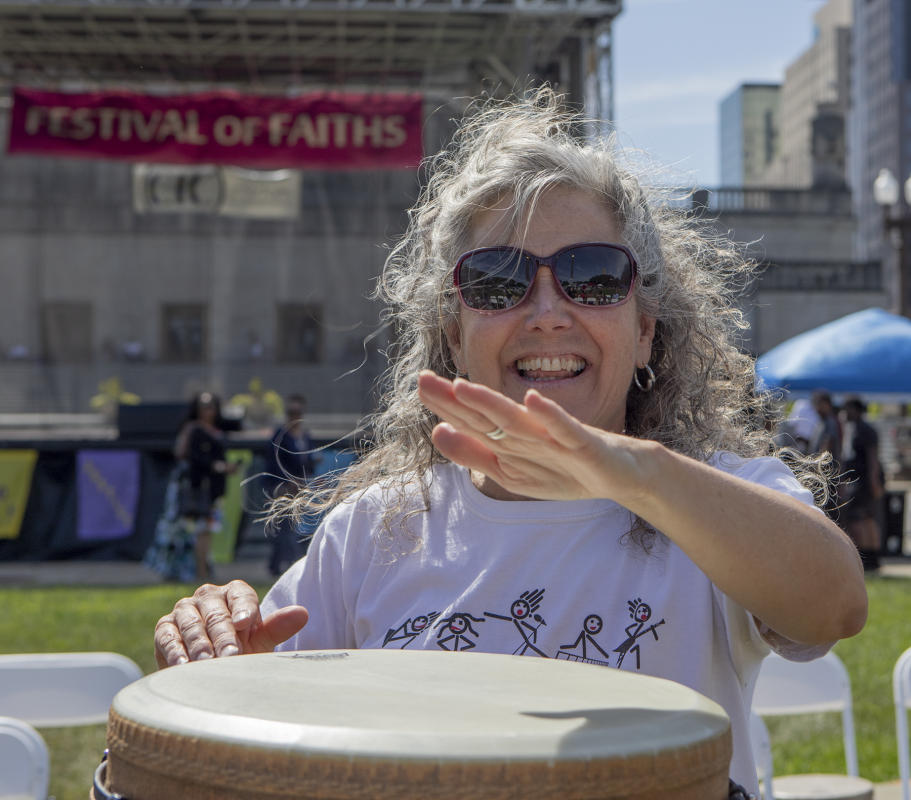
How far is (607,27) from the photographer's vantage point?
1066cm

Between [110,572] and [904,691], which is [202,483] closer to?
[110,572]

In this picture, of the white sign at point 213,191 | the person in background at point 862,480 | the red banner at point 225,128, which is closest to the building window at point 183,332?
the white sign at point 213,191

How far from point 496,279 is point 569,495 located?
0.59 meters

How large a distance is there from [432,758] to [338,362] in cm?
1907

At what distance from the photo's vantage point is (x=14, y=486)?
10164 mm

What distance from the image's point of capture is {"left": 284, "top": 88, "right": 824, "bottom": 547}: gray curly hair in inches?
67.9

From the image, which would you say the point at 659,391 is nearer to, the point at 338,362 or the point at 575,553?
the point at 575,553

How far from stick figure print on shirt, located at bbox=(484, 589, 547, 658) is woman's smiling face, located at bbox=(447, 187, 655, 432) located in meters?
0.27

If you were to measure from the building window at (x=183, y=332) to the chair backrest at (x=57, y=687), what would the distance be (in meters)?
17.4

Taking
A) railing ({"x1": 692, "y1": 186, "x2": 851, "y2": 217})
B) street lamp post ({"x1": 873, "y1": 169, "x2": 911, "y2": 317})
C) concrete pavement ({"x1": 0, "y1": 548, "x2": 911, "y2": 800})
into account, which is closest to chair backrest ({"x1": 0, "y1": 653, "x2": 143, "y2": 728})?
concrete pavement ({"x1": 0, "y1": 548, "x2": 911, "y2": 800})

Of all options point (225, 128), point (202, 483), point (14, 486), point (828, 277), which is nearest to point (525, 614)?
point (202, 483)

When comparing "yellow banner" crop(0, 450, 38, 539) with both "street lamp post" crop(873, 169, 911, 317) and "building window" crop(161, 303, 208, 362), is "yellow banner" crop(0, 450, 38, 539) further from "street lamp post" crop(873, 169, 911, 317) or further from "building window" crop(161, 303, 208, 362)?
"building window" crop(161, 303, 208, 362)

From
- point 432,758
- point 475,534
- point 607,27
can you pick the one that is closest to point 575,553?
point 475,534

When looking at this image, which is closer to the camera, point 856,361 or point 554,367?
point 554,367
